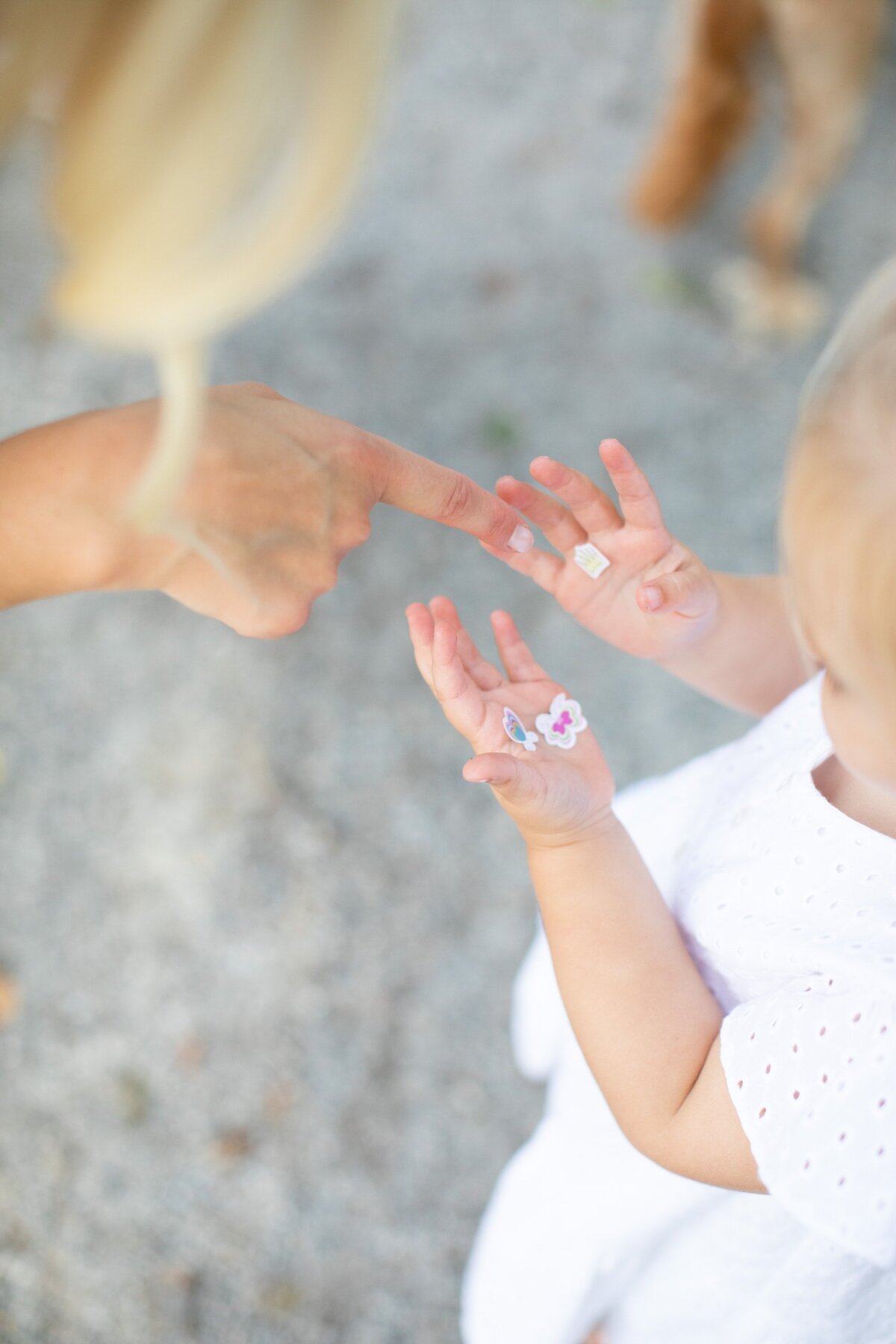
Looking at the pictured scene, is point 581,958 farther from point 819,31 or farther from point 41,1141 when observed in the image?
point 819,31

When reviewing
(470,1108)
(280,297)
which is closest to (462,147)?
(280,297)

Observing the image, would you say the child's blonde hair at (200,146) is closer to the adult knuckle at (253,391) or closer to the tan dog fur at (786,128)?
the adult knuckle at (253,391)

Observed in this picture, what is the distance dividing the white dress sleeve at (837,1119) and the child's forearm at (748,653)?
1.26 feet


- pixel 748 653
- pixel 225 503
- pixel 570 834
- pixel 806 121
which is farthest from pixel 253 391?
pixel 806 121

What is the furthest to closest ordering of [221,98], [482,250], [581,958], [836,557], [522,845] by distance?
1. [482,250]
2. [522,845]
3. [581,958]
4. [836,557]
5. [221,98]

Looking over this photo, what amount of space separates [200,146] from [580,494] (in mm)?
605

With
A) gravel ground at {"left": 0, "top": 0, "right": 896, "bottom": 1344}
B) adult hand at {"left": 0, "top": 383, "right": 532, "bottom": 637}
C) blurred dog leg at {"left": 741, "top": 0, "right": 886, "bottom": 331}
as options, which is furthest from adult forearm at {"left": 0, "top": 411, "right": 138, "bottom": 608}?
blurred dog leg at {"left": 741, "top": 0, "right": 886, "bottom": 331}

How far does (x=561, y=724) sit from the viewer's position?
36.1 inches

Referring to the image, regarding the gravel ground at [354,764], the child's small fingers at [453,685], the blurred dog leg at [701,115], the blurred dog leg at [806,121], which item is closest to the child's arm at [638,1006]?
the child's small fingers at [453,685]

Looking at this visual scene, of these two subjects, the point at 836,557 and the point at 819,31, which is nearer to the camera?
the point at 836,557

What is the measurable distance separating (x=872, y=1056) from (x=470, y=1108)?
101 cm

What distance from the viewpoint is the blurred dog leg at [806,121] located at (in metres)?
1.78

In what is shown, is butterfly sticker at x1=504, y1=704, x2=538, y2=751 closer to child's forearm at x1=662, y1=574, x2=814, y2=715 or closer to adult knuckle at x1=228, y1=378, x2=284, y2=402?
child's forearm at x1=662, y1=574, x2=814, y2=715

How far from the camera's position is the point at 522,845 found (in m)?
1.72
